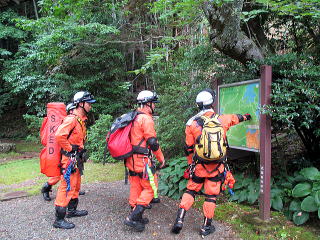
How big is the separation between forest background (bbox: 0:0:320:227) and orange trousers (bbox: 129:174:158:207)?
1.35m

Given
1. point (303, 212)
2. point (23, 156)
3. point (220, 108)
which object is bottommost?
point (23, 156)

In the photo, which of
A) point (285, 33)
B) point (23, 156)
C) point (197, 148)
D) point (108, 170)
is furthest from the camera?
point (23, 156)

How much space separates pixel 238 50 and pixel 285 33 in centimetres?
194

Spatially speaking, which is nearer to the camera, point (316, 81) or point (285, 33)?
point (316, 81)

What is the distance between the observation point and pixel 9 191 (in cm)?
584

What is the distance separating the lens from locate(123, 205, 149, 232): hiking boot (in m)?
3.62

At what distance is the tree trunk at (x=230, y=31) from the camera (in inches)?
166

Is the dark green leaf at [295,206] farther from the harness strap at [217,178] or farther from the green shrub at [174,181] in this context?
the green shrub at [174,181]

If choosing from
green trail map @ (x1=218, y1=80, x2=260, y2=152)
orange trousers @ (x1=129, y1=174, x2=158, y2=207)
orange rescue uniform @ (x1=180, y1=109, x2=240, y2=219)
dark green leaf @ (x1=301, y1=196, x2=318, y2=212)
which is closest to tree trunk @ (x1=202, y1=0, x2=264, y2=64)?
green trail map @ (x1=218, y1=80, x2=260, y2=152)

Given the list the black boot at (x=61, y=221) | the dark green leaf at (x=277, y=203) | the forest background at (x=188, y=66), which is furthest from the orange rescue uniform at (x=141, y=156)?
the dark green leaf at (x=277, y=203)

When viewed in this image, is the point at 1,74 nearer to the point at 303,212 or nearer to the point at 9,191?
the point at 9,191

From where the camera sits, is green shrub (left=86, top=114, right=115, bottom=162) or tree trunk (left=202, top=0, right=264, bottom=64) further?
green shrub (left=86, top=114, right=115, bottom=162)

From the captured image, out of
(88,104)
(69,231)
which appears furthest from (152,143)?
(69,231)

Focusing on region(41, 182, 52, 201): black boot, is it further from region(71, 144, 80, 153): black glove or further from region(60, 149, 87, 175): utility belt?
region(71, 144, 80, 153): black glove
